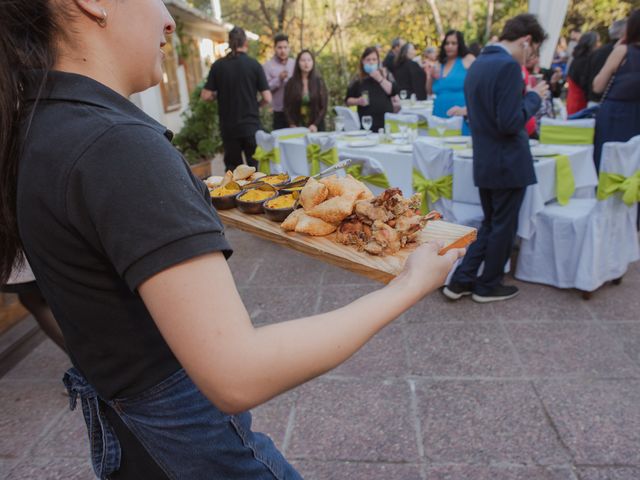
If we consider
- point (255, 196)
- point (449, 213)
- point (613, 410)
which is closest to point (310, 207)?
point (255, 196)

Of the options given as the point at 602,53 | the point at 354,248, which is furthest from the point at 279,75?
the point at 354,248

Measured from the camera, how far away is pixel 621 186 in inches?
149

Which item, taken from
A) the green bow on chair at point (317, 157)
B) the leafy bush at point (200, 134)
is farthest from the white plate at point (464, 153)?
the leafy bush at point (200, 134)

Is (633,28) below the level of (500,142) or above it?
above

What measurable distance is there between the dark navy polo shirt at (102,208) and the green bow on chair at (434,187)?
3.66 meters

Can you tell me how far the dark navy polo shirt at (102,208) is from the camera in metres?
0.64

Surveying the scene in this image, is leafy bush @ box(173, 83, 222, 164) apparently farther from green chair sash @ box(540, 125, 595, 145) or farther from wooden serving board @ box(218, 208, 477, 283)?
wooden serving board @ box(218, 208, 477, 283)

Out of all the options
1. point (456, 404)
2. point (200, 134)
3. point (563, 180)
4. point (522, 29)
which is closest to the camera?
point (456, 404)

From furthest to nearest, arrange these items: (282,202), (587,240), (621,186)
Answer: (587,240) → (621,186) → (282,202)

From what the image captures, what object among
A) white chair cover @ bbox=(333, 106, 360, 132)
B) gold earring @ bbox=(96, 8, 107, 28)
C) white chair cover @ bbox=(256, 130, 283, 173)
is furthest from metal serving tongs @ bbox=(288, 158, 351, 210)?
white chair cover @ bbox=(333, 106, 360, 132)

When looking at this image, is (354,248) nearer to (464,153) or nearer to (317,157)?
(464,153)

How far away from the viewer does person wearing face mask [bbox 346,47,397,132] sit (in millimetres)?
6807

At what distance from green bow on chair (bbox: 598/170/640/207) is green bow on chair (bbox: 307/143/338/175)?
2.28 metres

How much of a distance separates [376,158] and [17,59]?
4.24 m
